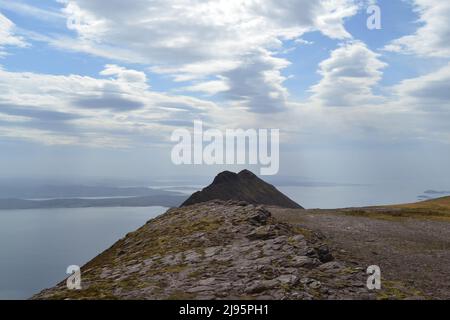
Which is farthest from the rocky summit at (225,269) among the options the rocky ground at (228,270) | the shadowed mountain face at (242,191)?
the shadowed mountain face at (242,191)

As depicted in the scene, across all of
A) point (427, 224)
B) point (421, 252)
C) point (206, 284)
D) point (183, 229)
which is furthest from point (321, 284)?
point (427, 224)

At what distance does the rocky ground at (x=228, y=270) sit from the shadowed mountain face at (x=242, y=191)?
86307 millimetres

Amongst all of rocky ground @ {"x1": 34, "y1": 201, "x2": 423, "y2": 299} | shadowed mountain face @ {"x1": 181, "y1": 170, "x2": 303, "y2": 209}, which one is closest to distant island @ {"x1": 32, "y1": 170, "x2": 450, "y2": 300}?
rocky ground @ {"x1": 34, "y1": 201, "x2": 423, "y2": 299}

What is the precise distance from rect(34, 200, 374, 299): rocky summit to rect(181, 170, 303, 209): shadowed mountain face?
A: 85863 millimetres

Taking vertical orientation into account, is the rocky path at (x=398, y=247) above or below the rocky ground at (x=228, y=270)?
below

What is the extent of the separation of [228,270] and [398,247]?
21913 millimetres

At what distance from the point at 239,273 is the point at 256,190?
410 ft

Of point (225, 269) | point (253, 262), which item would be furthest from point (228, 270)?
point (253, 262)

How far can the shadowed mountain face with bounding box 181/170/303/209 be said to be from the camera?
120 meters

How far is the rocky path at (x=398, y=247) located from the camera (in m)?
23.5

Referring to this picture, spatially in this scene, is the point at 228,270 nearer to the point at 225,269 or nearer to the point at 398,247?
the point at 225,269

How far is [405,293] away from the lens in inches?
677

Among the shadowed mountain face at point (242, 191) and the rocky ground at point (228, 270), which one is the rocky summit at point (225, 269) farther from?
the shadowed mountain face at point (242, 191)
